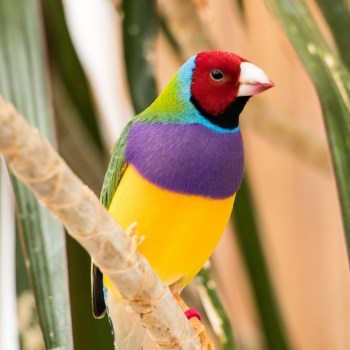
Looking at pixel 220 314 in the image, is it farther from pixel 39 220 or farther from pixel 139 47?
pixel 139 47

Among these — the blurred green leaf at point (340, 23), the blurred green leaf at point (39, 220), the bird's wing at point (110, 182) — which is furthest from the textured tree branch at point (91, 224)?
the blurred green leaf at point (340, 23)

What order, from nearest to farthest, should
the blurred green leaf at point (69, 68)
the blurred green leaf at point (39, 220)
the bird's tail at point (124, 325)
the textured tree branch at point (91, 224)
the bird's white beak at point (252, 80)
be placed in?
the textured tree branch at point (91, 224), the blurred green leaf at point (39, 220), the bird's white beak at point (252, 80), the bird's tail at point (124, 325), the blurred green leaf at point (69, 68)

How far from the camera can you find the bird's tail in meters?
0.74

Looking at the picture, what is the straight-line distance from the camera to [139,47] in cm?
87

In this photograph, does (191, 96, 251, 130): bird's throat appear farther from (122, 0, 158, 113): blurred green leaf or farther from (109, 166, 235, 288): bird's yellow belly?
(122, 0, 158, 113): blurred green leaf

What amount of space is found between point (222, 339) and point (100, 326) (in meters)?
0.15

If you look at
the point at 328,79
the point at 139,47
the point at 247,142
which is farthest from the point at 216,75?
the point at 247,142

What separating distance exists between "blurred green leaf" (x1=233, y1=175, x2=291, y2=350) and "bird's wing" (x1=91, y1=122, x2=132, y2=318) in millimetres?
237

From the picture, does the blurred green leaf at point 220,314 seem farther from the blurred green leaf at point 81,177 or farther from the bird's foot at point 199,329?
the blurred green leaf at point 81,177

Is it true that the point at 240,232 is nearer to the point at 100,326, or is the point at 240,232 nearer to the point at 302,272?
the point at 100,326

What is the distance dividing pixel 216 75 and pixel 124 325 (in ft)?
0.86

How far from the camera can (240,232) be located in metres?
0.93

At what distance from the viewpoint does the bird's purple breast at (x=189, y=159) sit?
0.63m

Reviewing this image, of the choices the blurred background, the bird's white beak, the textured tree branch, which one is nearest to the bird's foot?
the blurred background
